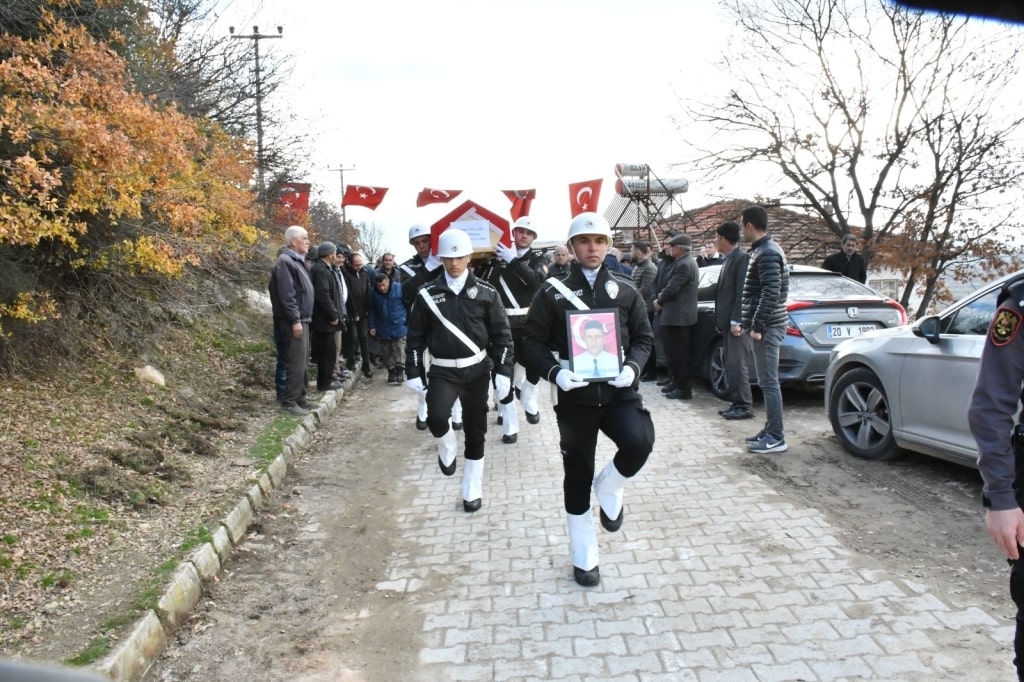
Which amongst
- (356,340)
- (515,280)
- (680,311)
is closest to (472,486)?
(515,280)

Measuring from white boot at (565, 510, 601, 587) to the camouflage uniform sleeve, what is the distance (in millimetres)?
2226

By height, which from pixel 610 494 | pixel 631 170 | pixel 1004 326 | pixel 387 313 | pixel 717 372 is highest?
pixel 631 170

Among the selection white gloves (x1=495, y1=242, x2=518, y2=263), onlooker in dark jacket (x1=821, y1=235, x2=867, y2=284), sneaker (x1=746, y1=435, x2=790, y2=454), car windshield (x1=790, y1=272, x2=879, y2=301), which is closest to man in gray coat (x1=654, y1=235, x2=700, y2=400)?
car windshield (x1=790, y1=272, x2=879, y2=301)

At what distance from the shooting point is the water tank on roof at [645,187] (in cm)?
1811

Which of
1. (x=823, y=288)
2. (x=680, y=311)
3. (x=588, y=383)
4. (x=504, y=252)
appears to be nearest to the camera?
(x=588, y=383)

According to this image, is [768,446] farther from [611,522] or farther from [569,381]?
[569,381]

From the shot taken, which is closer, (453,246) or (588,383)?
(588,383)

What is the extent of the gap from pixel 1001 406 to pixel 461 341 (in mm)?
3702

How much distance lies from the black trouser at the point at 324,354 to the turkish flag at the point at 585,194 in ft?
13.6

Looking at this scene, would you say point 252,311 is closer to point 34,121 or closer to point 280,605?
point 34,121

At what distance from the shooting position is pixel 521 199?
11.1 metres

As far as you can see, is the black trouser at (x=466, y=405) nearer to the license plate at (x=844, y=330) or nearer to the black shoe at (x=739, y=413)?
the black shoe at (x=739, y=413)

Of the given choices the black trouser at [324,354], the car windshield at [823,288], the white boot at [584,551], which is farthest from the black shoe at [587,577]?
the black trouser at [324,354]

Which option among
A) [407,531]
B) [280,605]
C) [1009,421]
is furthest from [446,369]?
[1009,421]
